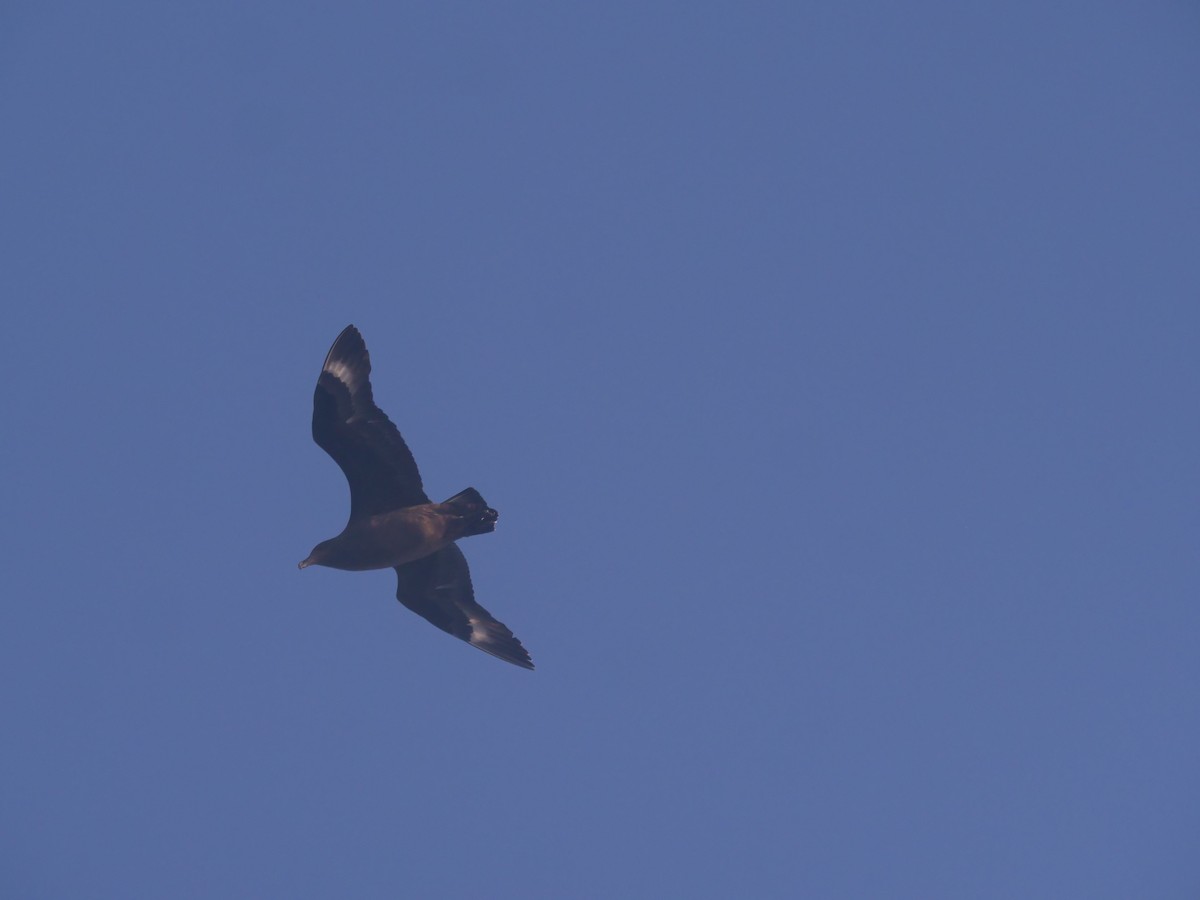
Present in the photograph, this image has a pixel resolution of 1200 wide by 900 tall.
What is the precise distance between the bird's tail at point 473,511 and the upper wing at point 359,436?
0.48 meters

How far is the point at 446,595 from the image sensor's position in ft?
48.0

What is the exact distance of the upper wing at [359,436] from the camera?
13094mm

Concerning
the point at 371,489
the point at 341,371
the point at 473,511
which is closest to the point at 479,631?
the point at 473,511

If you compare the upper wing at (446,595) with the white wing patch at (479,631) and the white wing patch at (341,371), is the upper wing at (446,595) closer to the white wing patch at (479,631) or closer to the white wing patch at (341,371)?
the white wing patch at (479,631)

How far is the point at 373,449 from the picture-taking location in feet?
43.6

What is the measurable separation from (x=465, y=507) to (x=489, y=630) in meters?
1.92

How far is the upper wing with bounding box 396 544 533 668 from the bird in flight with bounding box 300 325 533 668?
85 cm

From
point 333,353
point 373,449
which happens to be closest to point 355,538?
point 373,449

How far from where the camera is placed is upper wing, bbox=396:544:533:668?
47.5ft

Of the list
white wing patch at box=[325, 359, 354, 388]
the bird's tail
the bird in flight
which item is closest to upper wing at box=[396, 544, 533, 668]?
the bird in flight

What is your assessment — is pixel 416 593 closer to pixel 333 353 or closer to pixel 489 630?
pixel 489 630

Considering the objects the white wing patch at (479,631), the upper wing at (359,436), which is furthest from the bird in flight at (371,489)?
the white wing patch at (479,631)

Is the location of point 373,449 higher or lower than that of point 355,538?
higher

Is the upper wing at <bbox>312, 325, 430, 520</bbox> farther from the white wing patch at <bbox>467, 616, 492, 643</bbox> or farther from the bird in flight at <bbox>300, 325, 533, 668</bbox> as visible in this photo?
the white wing patch at <bbox>467, 616, 492, 643</bbox>
